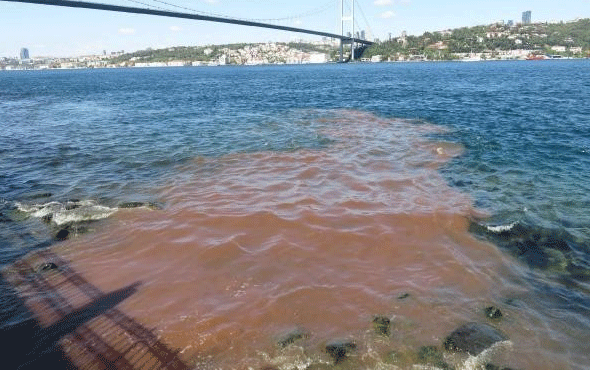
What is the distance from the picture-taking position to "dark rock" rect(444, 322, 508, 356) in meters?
4.97

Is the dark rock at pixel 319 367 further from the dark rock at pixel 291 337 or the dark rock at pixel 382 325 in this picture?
the dark rock at pixel 382 325

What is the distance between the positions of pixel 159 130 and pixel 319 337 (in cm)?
1728

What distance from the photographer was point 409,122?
2091 centimetres

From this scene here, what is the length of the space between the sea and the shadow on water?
0.13 m

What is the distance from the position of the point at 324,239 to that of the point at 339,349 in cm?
309

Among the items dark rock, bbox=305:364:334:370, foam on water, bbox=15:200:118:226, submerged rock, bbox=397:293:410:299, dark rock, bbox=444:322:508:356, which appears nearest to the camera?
dark rock, bbox=305:364:334:370

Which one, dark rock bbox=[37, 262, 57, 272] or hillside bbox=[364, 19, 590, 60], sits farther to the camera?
hillside bbox=[364, 19, 590, 60]

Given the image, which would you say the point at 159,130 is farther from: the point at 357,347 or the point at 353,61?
the point at 353,61

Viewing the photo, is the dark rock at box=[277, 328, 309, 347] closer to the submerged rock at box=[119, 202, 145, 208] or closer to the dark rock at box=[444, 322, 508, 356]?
the dark rock at box=[444, 322, 508, 356]

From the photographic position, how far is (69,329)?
541 centimetres

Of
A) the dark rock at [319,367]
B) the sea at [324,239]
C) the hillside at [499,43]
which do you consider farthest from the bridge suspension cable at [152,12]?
the hillside at [499,43]

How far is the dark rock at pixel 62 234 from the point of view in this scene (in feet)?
26.9

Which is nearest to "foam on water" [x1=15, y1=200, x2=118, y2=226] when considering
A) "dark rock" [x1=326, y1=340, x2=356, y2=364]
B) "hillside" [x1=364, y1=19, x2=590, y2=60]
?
"dark rock" [x1=326, y1=340, x2=356, y2=364]

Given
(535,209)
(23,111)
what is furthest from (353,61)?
(535,209)
